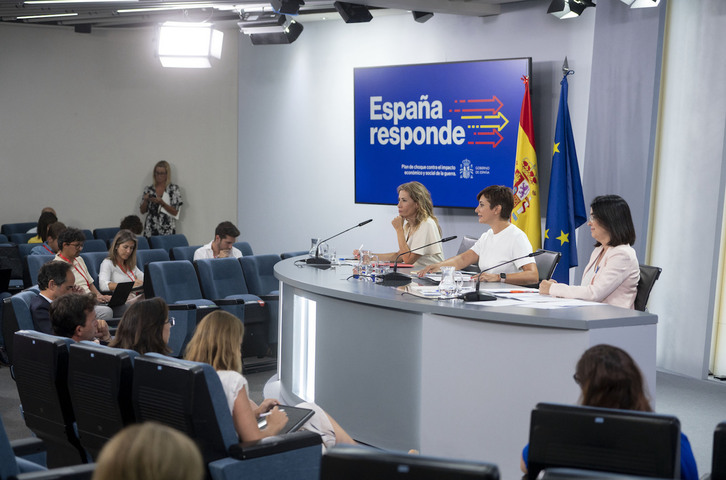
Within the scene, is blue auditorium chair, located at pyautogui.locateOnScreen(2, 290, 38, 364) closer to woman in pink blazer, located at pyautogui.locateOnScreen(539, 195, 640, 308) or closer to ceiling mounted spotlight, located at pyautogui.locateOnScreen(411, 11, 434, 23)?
woman in pink blazer, located at pyautogui.locateOnScreen(539, 195, 640, 308)

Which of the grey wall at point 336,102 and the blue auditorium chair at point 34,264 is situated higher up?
the grey wall at point 336,102

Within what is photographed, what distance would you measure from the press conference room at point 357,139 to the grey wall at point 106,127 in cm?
2

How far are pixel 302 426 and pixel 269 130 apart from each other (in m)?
7.48

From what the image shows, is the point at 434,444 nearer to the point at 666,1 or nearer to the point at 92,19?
the point at 666,1

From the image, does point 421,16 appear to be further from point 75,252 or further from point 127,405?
point 127,405

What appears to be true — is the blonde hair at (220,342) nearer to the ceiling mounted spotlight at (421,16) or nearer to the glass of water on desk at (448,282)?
the glass of water on desk at (448,282)

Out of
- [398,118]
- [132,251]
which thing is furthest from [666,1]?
[132,251]

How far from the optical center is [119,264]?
22.8 ft

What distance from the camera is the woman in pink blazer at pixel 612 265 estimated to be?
4316 mm

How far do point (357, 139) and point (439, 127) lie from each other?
1.15 metres

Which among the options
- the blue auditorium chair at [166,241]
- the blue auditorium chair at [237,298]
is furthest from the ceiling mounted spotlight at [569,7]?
the blue auditorium chair at [166,241]

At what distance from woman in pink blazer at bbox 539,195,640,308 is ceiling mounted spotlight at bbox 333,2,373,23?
4233 mm

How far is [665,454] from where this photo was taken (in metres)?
2.33

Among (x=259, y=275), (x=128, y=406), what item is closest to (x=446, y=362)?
(x=128, y=406)
